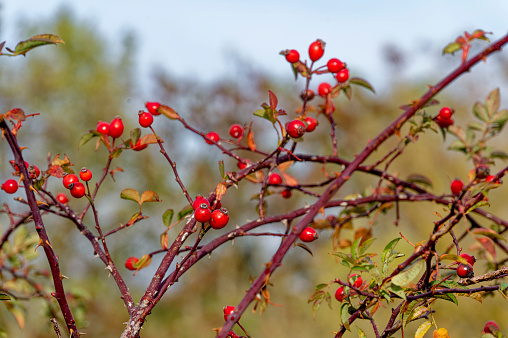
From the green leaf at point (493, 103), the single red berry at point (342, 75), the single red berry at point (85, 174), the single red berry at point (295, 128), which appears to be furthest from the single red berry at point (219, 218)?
the green leaf at point (493, 103)

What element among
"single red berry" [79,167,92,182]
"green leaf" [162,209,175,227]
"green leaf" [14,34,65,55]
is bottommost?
"green leaf" [162,209,175,227]

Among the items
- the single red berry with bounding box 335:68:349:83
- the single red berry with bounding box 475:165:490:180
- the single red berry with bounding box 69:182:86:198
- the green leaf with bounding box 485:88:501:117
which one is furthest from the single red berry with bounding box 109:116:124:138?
the green leaf with bounding box 485:88:501:117

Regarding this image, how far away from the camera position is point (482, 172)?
40.6 inches

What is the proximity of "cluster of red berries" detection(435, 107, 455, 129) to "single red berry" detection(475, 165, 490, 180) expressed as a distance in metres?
0.12

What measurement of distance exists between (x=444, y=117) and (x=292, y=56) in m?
0.36

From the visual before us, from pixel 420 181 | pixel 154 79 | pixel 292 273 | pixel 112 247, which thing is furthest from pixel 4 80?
pixel 420 181

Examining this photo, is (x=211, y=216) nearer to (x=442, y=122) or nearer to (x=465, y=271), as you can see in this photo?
(x=465, y=271)

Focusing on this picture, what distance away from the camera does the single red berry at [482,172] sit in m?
1.02

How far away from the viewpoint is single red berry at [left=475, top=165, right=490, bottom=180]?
1.02 metres

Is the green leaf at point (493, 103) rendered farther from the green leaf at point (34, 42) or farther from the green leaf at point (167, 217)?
the green leaf at point (34, 42)

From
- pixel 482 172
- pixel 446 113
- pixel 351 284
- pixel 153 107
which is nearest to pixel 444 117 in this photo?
pixel 446 113

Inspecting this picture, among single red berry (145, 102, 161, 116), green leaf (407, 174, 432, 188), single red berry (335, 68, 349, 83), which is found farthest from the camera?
green leaf (407, 174, 432, 188)

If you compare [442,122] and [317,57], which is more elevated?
[317,57]

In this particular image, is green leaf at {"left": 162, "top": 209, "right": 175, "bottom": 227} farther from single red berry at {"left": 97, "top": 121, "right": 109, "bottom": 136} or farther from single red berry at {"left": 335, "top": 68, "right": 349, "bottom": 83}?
single red berry at {"left": 335, "top": 68, "right": 349, "bottom": 83}
